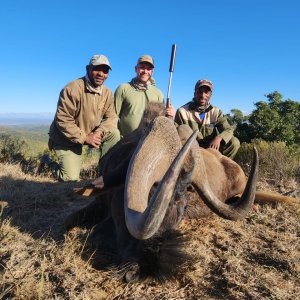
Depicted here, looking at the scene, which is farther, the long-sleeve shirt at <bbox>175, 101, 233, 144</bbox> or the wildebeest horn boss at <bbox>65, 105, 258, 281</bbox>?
the long-sleeve shirt at <bbox>175, 101, 233, 144</bbox>

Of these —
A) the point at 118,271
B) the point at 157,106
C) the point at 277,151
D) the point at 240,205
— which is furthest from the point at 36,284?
the point at 277,151

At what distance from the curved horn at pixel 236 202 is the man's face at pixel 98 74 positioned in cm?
378

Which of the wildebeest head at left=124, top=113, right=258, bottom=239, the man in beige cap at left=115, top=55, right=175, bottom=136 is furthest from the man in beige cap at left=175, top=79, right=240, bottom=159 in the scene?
the wildebeest head at left=124, top=113, right=258, bottom=239

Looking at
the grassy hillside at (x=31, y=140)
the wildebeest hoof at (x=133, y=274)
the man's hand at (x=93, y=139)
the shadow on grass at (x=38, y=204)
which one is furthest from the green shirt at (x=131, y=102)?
the wildebeest hoof at (x=133, y=274)

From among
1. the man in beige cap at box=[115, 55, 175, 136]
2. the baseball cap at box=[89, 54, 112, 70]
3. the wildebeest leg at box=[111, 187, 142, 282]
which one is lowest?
the wildebeest leg at box=[111, 187, 142, 282]

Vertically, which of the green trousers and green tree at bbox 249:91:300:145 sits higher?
green tree at bbox 249:91:300:145

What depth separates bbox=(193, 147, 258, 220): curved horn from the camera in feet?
9.79

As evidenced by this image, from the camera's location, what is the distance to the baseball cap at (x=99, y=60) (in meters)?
6.63

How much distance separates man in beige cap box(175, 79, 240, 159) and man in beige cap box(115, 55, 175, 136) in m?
0.90

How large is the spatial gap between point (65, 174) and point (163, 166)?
450 centimetres

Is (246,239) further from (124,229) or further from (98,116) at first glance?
(98,116)

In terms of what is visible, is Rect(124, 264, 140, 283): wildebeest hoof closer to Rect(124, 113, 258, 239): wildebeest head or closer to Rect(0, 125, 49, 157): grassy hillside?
Rect(124, 113, 258, 239): wildebeest head

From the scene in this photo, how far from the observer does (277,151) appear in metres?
8.54

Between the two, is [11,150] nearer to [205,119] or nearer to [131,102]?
[131,102]
